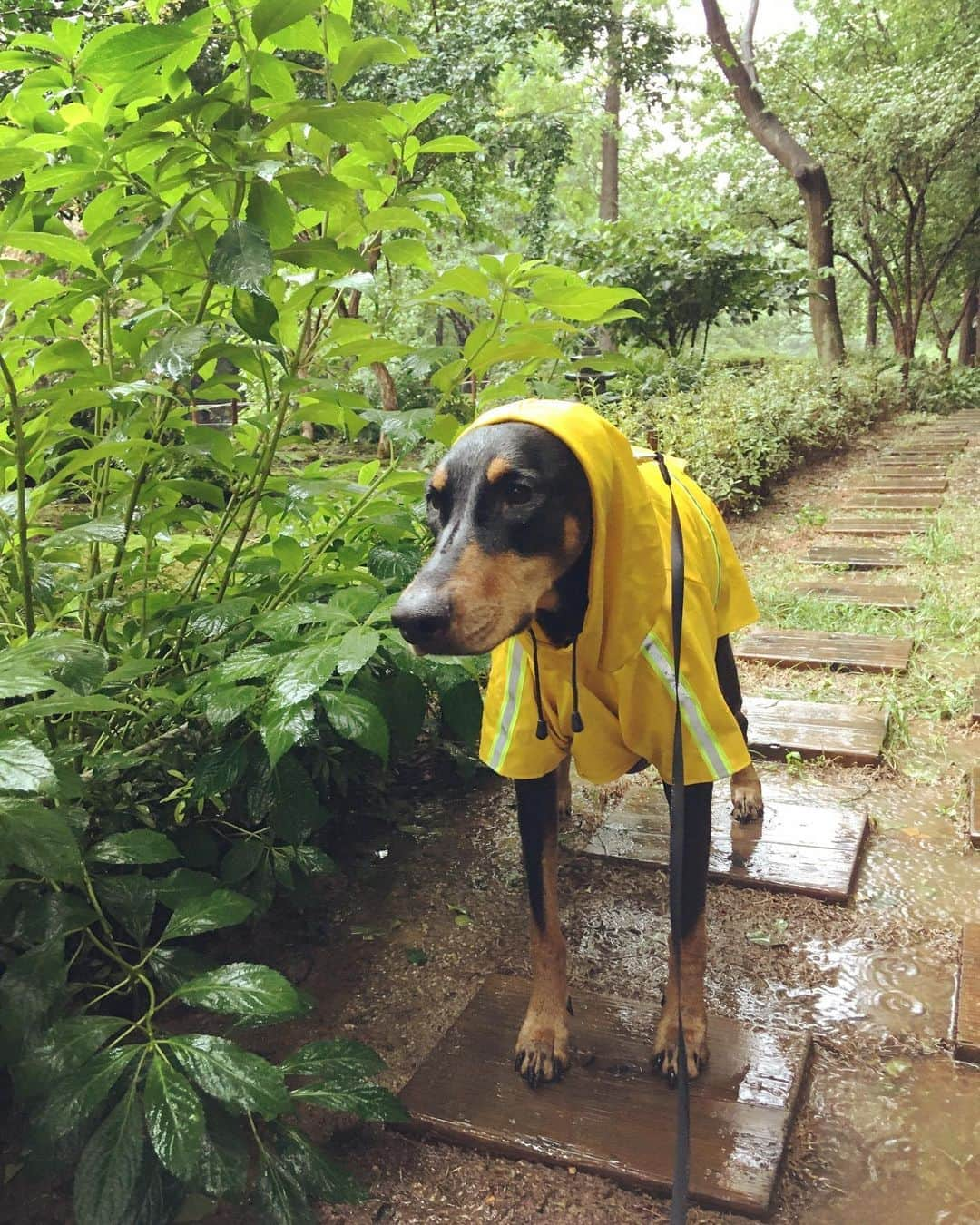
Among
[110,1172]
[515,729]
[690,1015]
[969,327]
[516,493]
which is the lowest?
[690,1015]

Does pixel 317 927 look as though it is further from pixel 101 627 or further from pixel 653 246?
pixel 653 246

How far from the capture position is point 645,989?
7.11ft

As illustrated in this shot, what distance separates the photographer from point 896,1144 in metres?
1.67

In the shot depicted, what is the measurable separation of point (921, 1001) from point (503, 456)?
5.39ft

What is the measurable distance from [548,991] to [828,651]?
2.74 meters

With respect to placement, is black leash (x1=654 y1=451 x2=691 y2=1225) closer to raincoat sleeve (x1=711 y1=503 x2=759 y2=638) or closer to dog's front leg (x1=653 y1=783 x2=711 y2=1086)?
dog's front leg (x1=653 y1=783 x2=711 y2=1086)

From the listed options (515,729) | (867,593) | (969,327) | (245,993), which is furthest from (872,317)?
(245,993)

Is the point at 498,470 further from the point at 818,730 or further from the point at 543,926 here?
the point at 818,730

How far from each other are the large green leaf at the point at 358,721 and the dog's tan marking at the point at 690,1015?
31.0 inches

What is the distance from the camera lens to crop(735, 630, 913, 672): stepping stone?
3.96 meters

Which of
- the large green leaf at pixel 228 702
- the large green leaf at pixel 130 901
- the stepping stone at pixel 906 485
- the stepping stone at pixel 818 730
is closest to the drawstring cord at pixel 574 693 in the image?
the large green leaf at pixel 228 702

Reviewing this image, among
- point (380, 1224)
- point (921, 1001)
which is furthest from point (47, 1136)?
point (921, 1001)

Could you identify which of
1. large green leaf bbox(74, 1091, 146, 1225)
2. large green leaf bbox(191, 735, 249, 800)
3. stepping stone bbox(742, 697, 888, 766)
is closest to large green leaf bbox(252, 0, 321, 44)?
large green leaf bbox(191, 735, 249, 800)

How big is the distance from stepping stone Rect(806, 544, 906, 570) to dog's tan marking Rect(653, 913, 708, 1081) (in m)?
4.16
